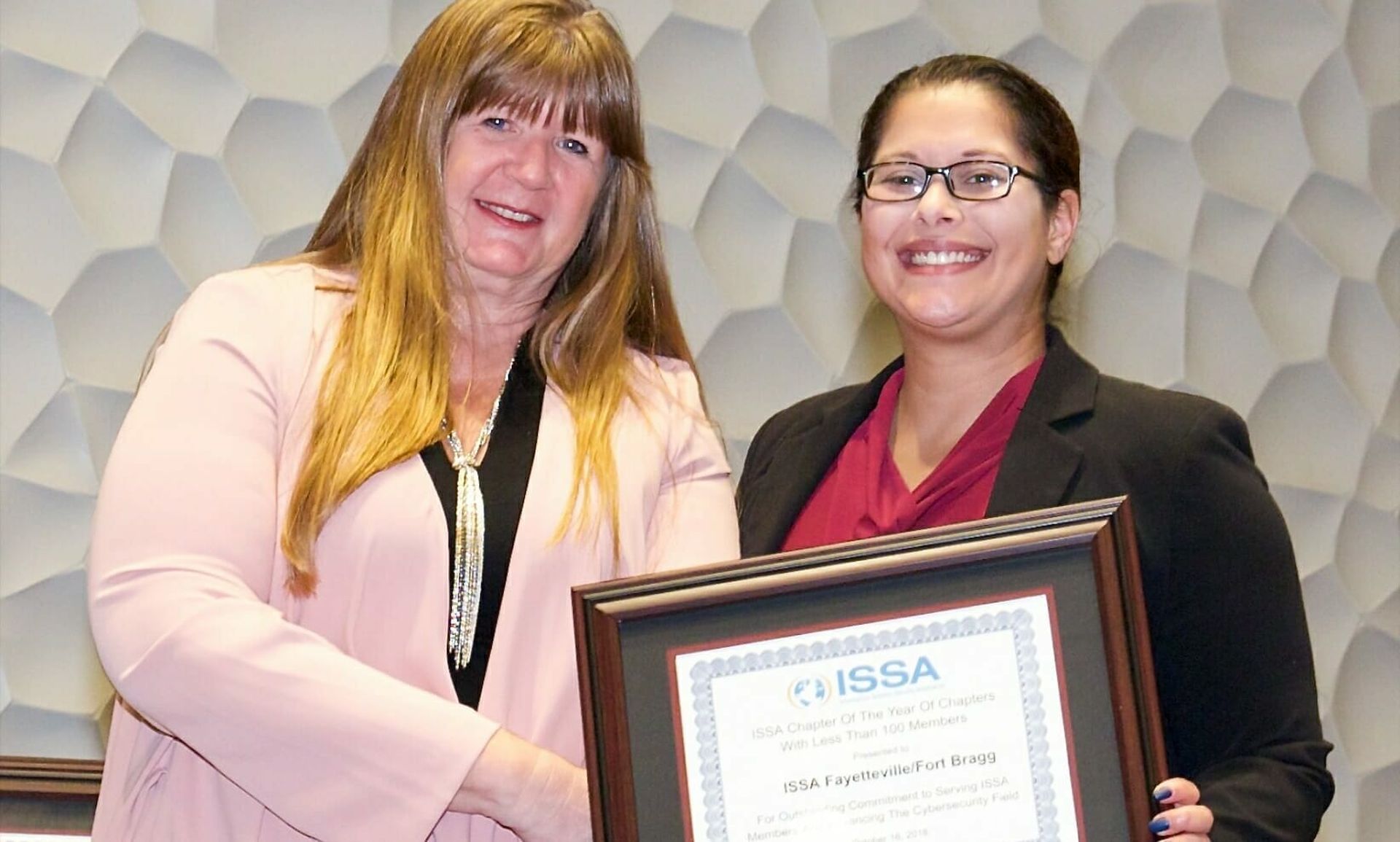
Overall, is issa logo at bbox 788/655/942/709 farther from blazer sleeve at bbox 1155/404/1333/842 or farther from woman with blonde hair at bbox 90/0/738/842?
blazer sleeve at bbox 1155/404/1333/842

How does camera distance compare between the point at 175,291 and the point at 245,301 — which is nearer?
the point at 245,301

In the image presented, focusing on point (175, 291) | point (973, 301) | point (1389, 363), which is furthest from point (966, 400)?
point (1389, 363)

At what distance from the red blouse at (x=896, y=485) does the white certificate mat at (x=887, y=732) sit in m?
0.32

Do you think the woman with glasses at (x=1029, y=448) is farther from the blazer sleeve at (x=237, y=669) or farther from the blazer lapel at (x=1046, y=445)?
the blazer sleeve at (x=237, y=669)

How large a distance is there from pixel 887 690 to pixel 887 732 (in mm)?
35

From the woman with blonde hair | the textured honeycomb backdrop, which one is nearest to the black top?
the woman with blonde hair

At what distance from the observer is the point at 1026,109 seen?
5.78 ft

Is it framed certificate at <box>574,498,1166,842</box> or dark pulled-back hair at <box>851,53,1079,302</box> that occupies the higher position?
dark pulled-back hair at <box>851,53,1079,302</box>

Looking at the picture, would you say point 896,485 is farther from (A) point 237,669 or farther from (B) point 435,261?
(A) point 237,669

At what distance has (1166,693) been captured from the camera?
1.55 meters

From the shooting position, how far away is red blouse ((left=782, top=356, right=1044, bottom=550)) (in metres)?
1.69

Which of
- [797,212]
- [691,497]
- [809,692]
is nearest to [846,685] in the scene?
[809,692]

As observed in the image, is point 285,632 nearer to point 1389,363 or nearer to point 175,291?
point 175,291

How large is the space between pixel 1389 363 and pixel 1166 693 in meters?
1.69
